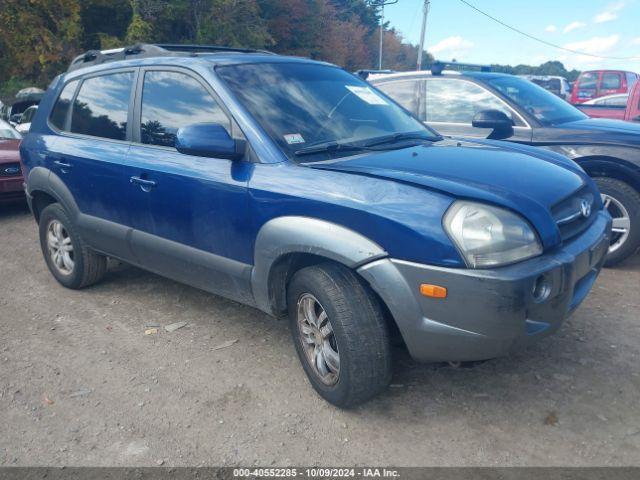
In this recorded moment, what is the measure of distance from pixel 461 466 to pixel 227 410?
1.22m

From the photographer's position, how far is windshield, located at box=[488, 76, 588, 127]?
17.1 ft

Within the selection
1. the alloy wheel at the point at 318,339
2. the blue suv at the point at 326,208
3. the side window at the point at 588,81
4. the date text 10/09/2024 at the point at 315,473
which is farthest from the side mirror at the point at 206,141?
the side window at the point at 588,81

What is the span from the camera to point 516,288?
2.27 meters

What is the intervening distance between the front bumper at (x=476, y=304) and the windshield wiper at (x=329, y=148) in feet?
2.72

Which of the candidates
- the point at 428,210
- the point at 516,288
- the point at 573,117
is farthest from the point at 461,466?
the point at 573,117

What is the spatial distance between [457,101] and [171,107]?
321cm

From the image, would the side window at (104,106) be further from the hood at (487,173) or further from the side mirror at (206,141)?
the hood at (487,173)

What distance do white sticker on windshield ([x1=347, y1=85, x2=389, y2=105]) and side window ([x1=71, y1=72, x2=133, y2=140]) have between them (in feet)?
5.06

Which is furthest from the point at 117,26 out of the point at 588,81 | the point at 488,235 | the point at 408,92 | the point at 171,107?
the point at 488,235

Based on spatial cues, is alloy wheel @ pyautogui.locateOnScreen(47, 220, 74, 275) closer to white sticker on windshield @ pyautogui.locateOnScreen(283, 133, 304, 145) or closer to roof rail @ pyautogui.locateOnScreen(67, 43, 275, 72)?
roof rail @ pyautogui.locateOnScreen(67, 43, 275, 72)

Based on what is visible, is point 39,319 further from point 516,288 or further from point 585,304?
point 585,304

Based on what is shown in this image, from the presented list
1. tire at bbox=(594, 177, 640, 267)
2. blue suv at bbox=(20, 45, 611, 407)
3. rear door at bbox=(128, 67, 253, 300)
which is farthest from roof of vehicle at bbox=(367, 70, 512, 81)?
rear door at bbox=(128, 67, 253, 300)

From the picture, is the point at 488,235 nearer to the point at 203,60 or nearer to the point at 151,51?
the point at 203,60

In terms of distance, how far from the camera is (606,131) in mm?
4793
